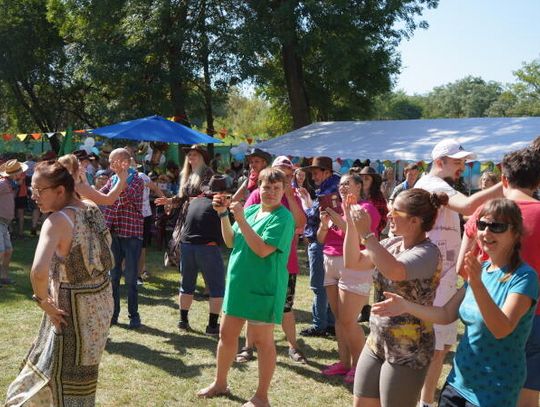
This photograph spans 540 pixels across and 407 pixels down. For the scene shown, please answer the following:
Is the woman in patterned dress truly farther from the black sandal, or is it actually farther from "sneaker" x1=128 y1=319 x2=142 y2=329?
"sneaker" x1=128 y1=319 x2=142 y2=329

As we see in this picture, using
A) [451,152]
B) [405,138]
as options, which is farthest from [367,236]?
[405,138]

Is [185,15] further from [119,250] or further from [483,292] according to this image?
[483,292]

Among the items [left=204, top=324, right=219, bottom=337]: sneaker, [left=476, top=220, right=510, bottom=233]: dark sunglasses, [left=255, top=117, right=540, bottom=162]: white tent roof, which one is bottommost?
[left=204, top=324, right=219, bottom=337]: sneaker

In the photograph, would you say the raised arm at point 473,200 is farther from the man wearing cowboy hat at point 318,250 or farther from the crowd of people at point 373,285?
the man wearing cowboy hat at point 318,250

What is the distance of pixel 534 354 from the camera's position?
2.82m

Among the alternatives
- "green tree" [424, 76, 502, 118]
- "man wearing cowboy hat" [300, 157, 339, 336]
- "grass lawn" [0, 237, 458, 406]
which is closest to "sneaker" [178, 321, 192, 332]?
"grass lawn" [0, 237, 458, 406]

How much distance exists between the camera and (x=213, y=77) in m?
18.1

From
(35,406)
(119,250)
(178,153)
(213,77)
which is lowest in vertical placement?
(35,406)

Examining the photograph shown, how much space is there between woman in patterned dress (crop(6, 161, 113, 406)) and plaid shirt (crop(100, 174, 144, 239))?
9.18 feet

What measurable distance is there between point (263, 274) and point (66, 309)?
1.36 metres

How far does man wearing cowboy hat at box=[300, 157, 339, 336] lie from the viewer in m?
5.57

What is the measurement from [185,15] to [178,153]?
4.29 metres

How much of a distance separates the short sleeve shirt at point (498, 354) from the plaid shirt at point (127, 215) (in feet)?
13.8

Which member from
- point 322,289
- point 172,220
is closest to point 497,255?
point 322,289
